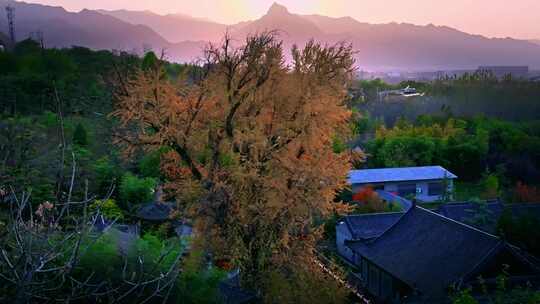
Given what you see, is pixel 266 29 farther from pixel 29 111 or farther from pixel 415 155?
pixel 415 155

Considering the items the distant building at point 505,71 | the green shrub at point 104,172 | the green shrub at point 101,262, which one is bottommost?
the green shrub at point 104,172

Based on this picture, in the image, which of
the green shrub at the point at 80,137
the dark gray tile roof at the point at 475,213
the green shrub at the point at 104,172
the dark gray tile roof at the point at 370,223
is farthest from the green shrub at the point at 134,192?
the dark gray tile roof at the point at 475,213

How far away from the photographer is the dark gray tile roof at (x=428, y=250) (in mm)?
10188

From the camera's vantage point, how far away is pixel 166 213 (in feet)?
53.3

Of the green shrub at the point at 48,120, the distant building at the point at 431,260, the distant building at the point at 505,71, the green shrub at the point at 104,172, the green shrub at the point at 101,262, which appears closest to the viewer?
the green shrub at the point at 101,262

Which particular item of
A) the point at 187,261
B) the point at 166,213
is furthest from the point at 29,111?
the point at 187,261

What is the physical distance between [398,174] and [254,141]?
55.8 ft

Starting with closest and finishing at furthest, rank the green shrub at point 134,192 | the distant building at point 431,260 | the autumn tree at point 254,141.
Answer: the autumn tree at point 254,141
the distant building at point 431,260
the green shrub at point 134,192

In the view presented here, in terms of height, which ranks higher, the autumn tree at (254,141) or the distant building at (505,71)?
the distant building at (505,71)

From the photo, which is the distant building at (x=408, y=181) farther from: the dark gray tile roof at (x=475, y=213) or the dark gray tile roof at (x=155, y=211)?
the dark gray tile roof at (x=155, y=211)

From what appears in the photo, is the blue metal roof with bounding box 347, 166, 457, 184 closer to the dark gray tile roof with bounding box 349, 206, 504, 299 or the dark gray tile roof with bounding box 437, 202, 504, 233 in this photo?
the dark gray tile roof with bounding box 437, 202, 504, 233

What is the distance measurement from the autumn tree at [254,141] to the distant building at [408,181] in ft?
47.0

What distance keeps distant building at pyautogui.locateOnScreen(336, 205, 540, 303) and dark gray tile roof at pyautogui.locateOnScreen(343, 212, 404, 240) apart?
1356mm

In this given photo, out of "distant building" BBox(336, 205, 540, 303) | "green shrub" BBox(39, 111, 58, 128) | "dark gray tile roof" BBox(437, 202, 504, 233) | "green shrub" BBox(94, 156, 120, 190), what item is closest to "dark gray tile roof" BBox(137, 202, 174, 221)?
"green shrub" BBox(94, 156, 120, 190)
